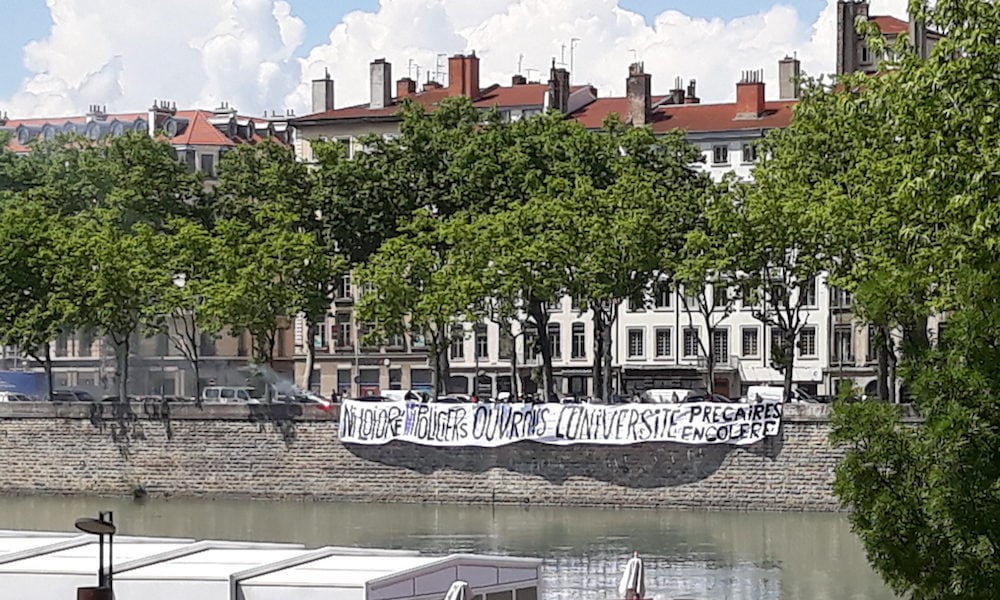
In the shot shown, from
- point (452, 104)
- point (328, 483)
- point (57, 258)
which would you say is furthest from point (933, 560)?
point (452, 104)

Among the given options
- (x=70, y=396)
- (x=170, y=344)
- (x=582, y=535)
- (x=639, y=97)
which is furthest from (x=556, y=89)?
(x=582, y=535)

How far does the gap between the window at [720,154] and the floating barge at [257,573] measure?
214 feet

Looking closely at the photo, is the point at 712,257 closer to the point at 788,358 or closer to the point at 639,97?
the point at 788,358

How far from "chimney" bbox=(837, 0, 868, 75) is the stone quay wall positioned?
36852mm

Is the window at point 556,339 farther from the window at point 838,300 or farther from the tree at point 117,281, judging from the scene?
the tree at point 117,281

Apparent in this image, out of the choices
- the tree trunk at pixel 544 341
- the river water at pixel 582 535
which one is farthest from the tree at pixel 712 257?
the river water at pixel 582 535

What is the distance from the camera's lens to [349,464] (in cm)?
6131

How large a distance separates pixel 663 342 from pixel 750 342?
3.81 metres

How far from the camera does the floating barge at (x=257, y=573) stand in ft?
83.8

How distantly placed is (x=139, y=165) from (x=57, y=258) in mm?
10673

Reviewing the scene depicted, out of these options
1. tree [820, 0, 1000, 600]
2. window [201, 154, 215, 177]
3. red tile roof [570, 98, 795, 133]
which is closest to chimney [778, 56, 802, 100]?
red tile roof [570, 98, 795, 133]

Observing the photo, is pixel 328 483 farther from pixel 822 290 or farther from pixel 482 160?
pixel 822 290

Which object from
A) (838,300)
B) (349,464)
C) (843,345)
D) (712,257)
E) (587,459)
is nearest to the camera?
(587,459)

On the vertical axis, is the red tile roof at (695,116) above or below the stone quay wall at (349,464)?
above
